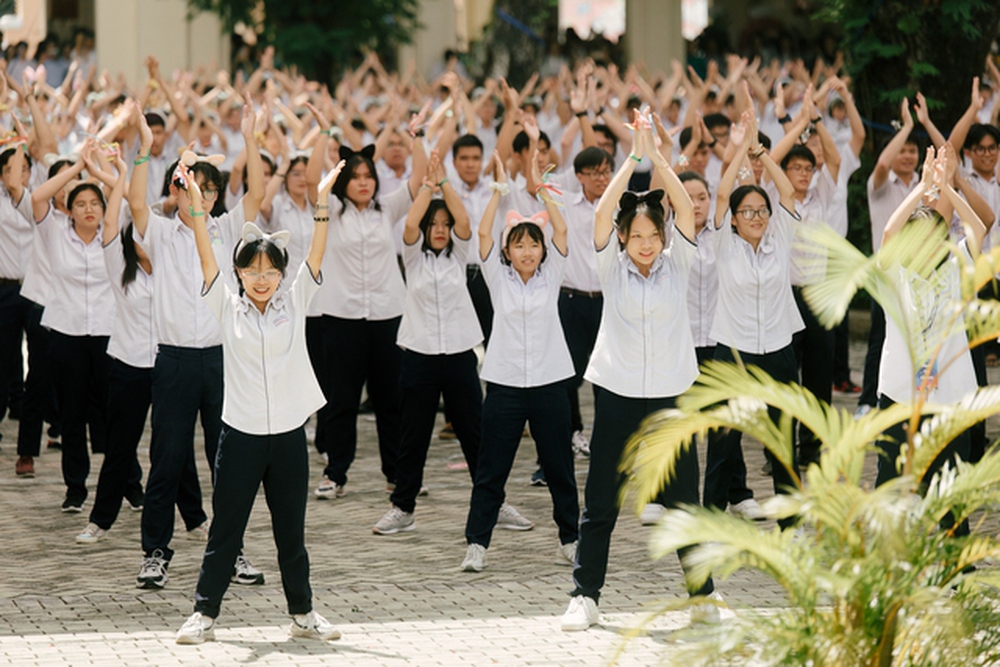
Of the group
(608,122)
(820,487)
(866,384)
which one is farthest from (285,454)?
(608,122)

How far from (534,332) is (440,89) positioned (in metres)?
9.59

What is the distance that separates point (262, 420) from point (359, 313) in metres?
3.07

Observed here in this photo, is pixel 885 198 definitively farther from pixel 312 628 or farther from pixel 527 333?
pixel 312 628

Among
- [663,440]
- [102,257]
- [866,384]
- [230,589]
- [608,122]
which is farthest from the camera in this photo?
[608,122]

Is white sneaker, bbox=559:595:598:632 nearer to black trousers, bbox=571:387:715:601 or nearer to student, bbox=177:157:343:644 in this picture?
black trousers, bbox=571:387:715:601

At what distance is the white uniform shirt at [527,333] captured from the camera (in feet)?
26.0

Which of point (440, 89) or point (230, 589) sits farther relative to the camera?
point (440, 89)

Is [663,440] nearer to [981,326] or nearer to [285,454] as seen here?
[981,326]

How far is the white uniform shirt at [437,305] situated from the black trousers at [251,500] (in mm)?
2240

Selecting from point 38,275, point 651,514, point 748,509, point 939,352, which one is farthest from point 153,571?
point 939,352

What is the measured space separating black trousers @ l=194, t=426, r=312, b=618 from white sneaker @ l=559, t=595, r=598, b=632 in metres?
1.11

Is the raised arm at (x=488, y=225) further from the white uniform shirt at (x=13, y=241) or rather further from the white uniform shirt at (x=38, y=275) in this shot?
the white uniform shirt at (x=13, y=241)

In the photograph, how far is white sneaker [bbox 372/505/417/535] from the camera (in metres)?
8.74

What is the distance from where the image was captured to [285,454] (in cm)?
668
